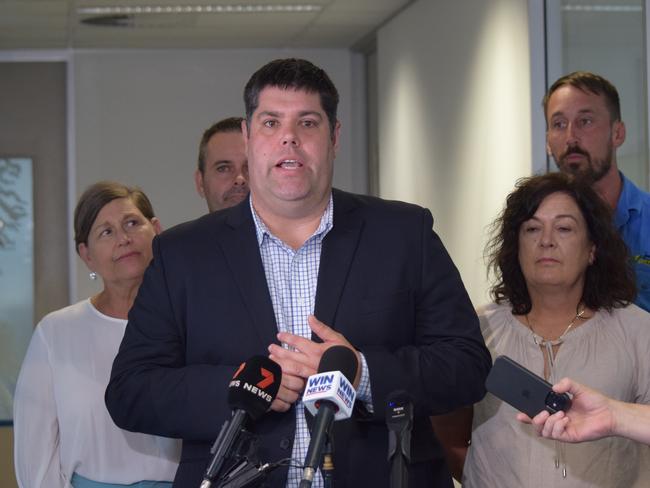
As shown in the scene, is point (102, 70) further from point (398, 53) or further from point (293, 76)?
point (293, 76)

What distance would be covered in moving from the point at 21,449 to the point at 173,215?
596 centimetres

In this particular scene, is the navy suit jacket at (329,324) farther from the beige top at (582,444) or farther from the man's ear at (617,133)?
the man's ear at (617,133)

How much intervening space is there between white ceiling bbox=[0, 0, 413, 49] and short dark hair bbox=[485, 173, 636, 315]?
4.37m

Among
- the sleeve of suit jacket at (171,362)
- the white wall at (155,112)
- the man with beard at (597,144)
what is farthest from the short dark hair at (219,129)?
the white wall at (155,112)

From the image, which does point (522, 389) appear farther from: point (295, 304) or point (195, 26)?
point (195, 26)

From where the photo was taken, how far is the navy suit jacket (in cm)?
229

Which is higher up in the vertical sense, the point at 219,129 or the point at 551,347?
the point at 219,129

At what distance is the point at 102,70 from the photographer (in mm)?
9094

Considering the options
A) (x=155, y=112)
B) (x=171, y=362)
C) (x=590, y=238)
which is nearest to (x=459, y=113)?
(x=155, y=112)

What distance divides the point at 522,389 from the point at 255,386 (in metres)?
0.57

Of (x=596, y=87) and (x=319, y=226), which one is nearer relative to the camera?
(x=319, y=226)

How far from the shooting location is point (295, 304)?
7.98ft

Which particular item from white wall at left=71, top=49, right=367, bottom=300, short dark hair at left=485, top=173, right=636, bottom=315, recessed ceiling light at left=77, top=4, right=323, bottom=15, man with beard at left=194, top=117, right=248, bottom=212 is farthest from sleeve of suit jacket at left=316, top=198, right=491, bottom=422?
white wall at left=71, top=49, right=367, bottom=300

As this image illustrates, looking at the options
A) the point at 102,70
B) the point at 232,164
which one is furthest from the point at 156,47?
the point at 232,164
